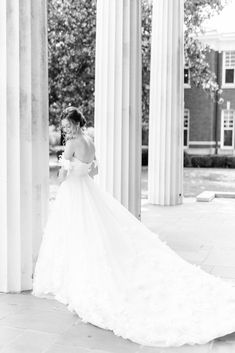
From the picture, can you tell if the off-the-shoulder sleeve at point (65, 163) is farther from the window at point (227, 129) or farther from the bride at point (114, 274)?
the window at point (227, 129)

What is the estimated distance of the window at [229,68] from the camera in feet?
110

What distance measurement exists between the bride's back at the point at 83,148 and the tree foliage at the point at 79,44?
51.5 ft

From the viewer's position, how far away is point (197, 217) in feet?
34.5

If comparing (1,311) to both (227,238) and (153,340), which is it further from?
(227,238)

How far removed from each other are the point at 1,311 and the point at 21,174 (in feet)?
4.47

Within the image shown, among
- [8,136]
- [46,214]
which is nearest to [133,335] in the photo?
[46,214]

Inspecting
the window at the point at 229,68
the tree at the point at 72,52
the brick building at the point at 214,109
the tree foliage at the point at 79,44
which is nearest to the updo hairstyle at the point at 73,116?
the tree foliage at the point at 79,44

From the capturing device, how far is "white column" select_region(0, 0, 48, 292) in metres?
4.91

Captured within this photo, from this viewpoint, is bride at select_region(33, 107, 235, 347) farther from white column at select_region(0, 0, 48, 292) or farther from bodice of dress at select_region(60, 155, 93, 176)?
white column at select_region(0, 0, 48, 292)

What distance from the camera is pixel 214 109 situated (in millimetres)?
33594

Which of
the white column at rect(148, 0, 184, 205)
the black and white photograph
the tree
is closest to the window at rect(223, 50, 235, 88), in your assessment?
the tree

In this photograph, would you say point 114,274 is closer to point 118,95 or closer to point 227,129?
point 118,95

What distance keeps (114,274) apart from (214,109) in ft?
99.2

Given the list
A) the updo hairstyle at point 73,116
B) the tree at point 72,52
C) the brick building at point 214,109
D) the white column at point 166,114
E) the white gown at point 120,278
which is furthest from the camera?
the brick building at point 214,109
